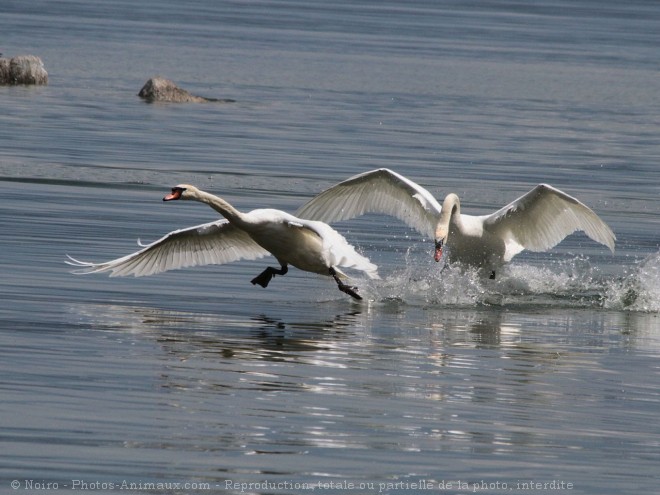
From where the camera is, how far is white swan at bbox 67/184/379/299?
41.0 feet

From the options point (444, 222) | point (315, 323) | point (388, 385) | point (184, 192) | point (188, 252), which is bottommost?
point (388, 385)

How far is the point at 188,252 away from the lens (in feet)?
44.5

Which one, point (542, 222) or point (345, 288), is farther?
point (542, 222)

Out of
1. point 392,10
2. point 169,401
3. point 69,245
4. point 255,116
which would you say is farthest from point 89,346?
point 392,10

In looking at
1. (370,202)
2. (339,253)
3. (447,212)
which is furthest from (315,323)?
(370,202)

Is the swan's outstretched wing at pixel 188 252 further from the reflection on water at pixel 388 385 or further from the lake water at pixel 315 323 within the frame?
the reflection on water at pixel 388 385

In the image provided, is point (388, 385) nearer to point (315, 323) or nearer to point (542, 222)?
point (315, 323)

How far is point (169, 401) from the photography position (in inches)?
348

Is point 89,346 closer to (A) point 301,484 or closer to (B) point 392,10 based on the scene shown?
(A) point 301,484

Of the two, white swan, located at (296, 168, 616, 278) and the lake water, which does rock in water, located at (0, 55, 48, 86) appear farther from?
white swan, located at (296, 168, 616, 278)

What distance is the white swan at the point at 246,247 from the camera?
12.5 m

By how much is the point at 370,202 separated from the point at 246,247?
6.42 ft

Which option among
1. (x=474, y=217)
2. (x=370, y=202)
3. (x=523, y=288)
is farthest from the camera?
(x=370, y=202)

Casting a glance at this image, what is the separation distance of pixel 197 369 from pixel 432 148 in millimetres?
15435
